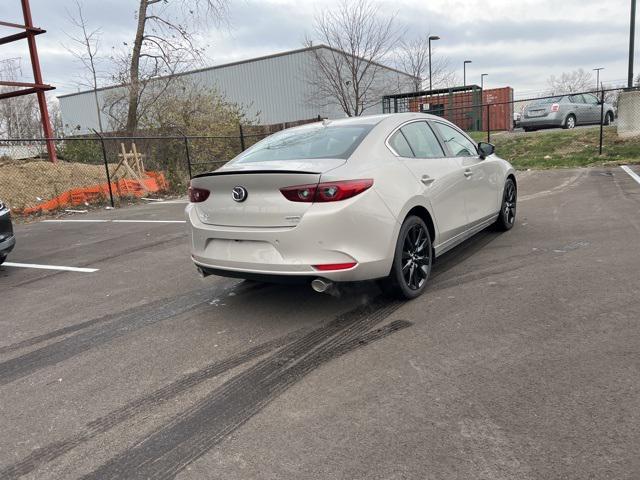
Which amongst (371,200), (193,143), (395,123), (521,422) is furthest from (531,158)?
→ (521,422)

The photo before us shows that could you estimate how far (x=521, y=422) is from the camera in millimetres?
2496

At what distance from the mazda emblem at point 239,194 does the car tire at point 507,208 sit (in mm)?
3716

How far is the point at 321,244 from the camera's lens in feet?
11.7

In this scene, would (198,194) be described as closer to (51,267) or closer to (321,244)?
A: (321,244)

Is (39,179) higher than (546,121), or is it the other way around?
(546,121)

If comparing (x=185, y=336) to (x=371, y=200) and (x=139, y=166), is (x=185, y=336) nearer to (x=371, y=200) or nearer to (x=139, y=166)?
(x=371, y=200)

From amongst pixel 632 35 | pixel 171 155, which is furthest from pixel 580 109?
pixel 171 155

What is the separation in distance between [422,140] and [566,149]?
41.2ft

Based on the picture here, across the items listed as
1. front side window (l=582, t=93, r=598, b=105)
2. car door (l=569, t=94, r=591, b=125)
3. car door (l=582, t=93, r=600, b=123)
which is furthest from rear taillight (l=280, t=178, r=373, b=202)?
front side window (l=582, t=93, r=598, b=105)

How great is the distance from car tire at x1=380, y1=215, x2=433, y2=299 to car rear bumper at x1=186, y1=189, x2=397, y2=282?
139 mm

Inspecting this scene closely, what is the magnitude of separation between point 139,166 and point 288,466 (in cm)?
1457

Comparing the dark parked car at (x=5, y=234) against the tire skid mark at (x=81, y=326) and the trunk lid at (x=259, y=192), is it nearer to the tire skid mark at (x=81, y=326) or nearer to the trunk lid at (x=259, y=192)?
the tire skid mark at (x=81, y=326)

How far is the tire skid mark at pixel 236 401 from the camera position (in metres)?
2.36

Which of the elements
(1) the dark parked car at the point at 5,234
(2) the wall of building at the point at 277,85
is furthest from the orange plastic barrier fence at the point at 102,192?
(2) the wall of building at the point at 277,85
